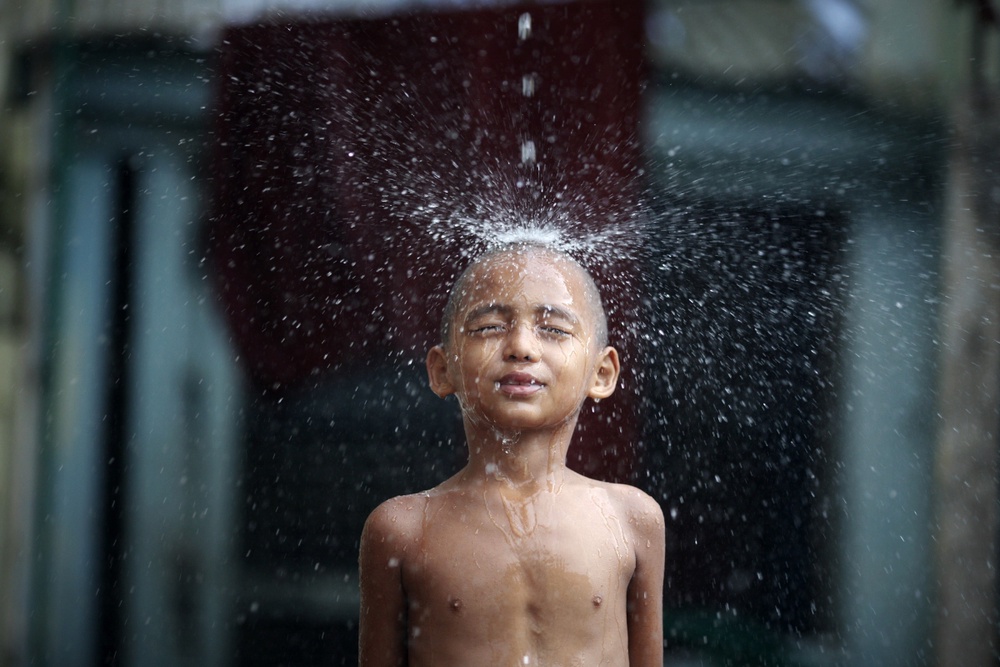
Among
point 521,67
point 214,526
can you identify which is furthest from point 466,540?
point 521,67

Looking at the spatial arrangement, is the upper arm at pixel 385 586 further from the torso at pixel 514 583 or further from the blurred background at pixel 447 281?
the blurred background at pixel 447 281

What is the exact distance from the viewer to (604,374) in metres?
1.73

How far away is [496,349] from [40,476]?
157 centimetres

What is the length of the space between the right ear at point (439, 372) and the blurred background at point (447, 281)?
71 centimetres

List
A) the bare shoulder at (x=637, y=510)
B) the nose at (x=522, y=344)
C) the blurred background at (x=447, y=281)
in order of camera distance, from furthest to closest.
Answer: the blurred background at (x=447, y=281), the bare shoulder at (x=637, y=510), the nose at (x=522, y=344)

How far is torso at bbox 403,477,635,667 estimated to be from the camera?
1581mm

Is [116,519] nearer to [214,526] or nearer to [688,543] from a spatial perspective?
[214,526]

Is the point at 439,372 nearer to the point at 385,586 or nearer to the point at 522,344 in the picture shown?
the point at 522,344

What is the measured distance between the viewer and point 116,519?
255cm

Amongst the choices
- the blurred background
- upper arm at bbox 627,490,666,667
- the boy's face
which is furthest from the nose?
the blurred background

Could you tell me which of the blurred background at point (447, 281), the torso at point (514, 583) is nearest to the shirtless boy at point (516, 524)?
the torso at point (514, 583)

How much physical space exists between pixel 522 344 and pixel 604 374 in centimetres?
23

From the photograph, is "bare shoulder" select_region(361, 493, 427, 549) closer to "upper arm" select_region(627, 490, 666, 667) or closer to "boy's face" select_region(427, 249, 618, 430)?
"boy's face" select_region(427, 249, 618, 430)

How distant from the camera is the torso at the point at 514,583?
5.19 ft
